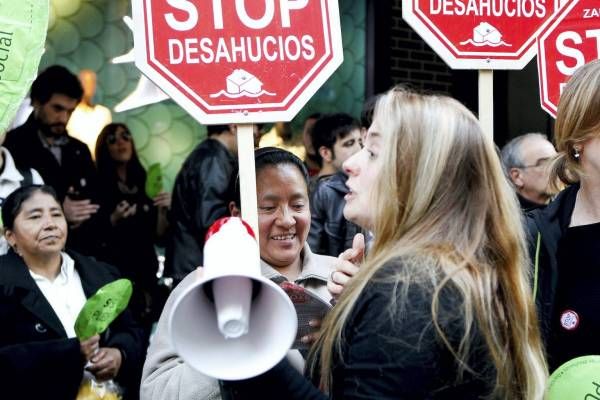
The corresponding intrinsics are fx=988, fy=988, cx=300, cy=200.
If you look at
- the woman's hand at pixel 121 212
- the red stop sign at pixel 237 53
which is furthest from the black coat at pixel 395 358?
the woman's hand at pixel 121 212

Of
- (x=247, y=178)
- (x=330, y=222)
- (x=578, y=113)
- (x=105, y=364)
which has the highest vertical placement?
(x=578, y=113)

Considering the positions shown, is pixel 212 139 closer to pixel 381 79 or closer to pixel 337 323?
pixel 381 79

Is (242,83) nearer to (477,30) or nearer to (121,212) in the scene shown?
(477,30)

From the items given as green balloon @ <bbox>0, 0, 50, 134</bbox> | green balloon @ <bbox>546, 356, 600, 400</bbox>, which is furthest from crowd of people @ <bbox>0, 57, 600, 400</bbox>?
green balloon @ <bbox>0, 0, 50, 134</bbox>

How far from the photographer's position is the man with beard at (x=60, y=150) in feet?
18.2

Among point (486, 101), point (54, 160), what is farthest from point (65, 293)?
point (486, 101)

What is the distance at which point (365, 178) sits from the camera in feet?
7.55

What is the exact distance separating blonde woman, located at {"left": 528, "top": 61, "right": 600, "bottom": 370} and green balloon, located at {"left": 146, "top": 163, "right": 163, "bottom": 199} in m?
3.78

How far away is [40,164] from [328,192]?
1.64 meters

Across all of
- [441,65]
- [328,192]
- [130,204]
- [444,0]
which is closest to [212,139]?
[328,192]

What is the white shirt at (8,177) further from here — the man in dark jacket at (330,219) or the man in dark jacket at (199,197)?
the man in dark jacket at (330,219)

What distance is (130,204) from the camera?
20.5ft

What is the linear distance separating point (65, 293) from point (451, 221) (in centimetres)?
273

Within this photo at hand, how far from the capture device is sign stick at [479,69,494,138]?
3.25 m
